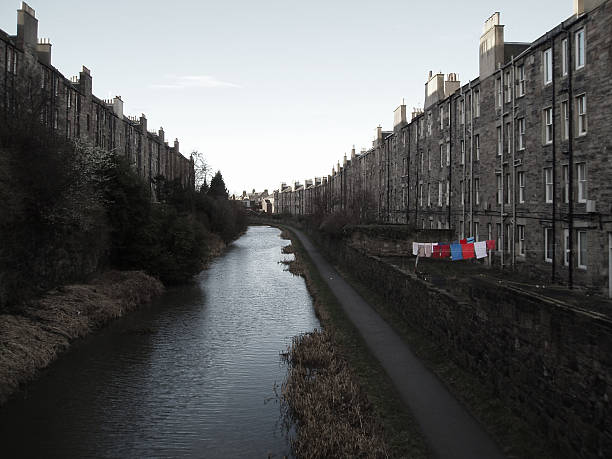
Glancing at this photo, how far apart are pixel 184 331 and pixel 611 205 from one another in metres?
18.0

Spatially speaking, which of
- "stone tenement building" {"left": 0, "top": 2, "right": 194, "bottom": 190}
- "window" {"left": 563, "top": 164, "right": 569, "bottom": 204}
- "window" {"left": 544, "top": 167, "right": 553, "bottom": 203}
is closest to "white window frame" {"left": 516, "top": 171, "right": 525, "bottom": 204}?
"window" {"left": 544, "top": 167, "right": 553, "bottom": 203}

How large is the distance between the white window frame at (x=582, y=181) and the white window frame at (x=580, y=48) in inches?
161

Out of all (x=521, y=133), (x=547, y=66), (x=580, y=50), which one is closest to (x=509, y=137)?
(x=521, y=133)

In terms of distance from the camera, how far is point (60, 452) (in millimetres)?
11664

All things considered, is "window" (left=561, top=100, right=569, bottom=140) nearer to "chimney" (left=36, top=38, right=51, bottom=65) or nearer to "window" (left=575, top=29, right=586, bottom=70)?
"window" (left=575, top=29, right=586, bottom=70)

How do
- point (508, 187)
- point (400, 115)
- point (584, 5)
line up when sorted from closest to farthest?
point (584, 5), point (508, 187), point (400, 115)

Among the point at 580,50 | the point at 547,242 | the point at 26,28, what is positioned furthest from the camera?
the point at 26,28

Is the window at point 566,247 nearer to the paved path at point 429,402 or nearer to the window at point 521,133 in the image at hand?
the window at point 521,133

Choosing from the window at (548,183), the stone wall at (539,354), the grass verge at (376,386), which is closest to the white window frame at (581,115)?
the window at (548,183)

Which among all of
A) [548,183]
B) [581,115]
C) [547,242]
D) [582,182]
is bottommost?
[547,242]

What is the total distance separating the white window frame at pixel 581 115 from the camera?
21250mm

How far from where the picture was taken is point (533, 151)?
25.4 meters

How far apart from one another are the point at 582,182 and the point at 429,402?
45.3 feet

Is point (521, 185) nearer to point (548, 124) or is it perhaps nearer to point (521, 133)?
point (521, 133)
